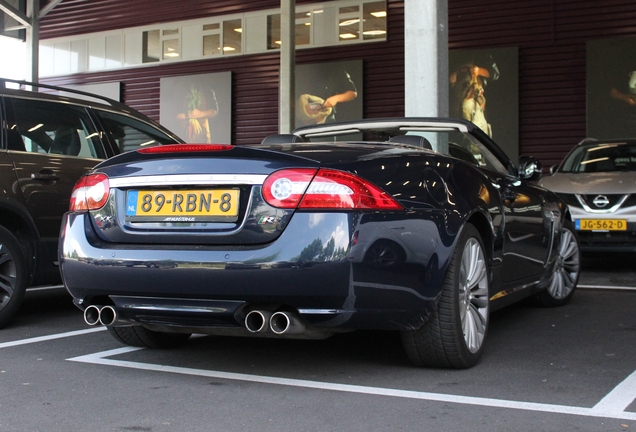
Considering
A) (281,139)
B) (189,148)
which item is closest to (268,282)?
(189,148)

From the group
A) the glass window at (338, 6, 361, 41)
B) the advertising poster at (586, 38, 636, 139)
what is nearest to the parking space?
the advertising poster at (586, 38, 636, 139)

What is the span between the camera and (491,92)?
55.4 feet

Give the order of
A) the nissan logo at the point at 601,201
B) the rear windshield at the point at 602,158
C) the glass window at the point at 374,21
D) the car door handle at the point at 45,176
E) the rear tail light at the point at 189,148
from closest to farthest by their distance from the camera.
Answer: the rear tail light at the point at 189,148 < the car door handle at the point at 45,176 < the nissan logo at the point at 601,201 < the rear windshield at the point at 602,158 < the glass window at the point at 374,21

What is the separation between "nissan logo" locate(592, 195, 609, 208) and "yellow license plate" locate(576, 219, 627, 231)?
0.63 feet

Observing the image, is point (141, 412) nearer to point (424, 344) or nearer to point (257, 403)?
point (257, 403)

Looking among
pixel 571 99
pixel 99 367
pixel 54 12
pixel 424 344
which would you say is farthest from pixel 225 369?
pixel 54 12

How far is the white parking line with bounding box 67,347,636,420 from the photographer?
317 cm

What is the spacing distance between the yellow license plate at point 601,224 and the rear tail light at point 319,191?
18.1 feet

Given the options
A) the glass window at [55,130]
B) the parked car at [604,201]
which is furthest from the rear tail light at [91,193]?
the parked car at [604,201]

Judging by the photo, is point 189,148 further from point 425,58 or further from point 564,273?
point 425,58

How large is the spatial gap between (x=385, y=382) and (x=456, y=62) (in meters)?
14.5

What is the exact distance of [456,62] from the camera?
56.8ft

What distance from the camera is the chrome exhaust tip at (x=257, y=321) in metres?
3.39

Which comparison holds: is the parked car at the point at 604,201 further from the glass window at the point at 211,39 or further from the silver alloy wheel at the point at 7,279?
the glass window at the point at 211,39
